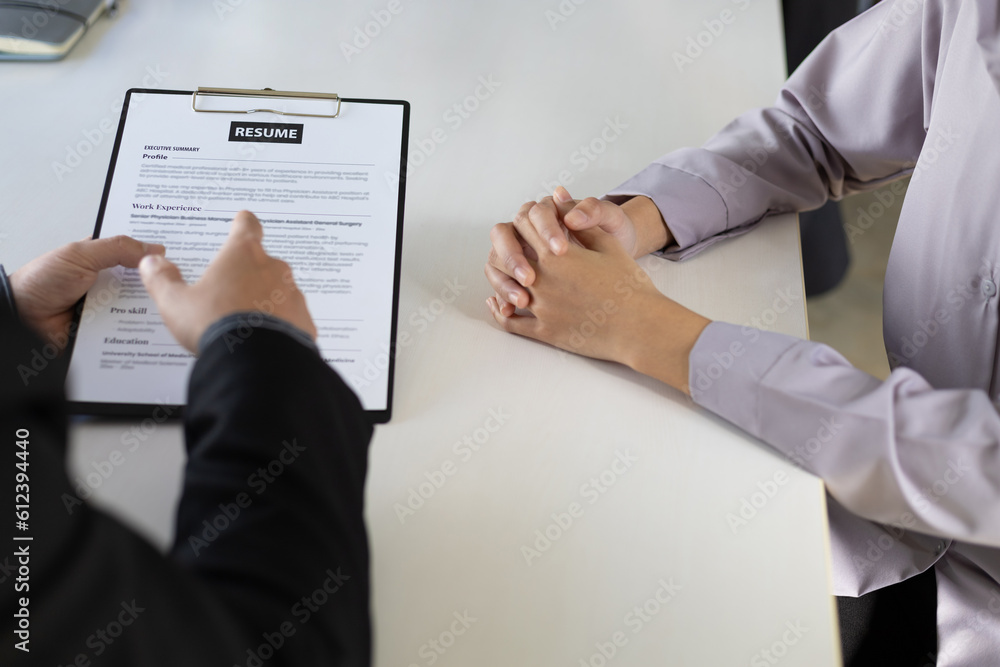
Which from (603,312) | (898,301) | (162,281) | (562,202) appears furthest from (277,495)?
(898,301)

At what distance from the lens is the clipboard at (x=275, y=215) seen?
2.33ft

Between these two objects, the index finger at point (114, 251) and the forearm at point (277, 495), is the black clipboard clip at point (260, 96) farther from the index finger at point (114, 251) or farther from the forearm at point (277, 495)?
the forearm at point (277, 495)

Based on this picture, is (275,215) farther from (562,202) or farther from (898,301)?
(898,301)

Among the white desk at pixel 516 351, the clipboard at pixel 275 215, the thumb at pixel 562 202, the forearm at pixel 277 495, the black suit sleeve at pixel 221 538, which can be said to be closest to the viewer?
the black suit sleeve at pixel 221 538

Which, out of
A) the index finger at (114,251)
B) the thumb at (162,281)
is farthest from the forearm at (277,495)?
the index finger at (114,251)

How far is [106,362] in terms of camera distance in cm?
71

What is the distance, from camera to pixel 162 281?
65 cm

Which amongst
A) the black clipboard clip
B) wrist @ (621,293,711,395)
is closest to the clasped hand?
wrist @ (621,293,711,395)

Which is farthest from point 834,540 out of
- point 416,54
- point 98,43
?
point 98,43

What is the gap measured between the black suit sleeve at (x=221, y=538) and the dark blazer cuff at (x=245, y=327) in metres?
0.01

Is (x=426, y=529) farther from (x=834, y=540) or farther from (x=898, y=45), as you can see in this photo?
(x=898, y=45)

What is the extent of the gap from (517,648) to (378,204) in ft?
1.54

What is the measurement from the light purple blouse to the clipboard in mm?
295

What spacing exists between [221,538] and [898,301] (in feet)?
2.43
